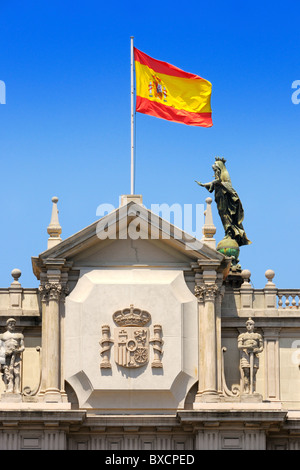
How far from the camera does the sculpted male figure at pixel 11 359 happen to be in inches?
2739

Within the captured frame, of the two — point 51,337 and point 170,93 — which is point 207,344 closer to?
point 51,337

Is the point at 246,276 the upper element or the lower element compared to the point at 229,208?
lower

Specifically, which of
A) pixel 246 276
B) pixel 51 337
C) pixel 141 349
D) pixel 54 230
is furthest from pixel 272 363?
pixel 54 230

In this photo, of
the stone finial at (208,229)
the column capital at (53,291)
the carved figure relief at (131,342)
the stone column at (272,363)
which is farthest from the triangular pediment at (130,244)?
the stone column at (272,363)

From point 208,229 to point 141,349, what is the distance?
507 cm

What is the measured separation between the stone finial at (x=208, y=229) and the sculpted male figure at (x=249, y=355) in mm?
3290

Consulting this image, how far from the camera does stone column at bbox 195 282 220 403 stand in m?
69.8

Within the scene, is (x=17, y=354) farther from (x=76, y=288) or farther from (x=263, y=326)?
(x=263, y=326)

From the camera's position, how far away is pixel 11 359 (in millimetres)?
69812

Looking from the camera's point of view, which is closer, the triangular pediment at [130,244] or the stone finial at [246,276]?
the triangular pediment at [130,244]

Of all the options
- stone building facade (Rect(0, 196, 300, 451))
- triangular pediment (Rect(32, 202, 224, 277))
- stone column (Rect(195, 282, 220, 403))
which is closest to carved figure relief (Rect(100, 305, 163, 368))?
stone building facade (Rect(0, 196, 300, 451))

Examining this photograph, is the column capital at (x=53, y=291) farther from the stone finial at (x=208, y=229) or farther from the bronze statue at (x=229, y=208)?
the bronze statue at (x=229, y=208)

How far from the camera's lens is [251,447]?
226 feet
